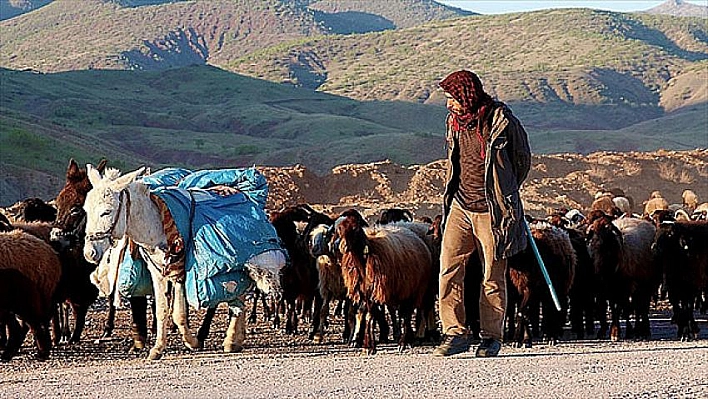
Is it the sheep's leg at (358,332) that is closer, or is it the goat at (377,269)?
the goat at (377,269)

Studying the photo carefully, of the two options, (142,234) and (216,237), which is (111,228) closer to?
(142,234)

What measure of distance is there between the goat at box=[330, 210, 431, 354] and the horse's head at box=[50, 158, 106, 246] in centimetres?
260

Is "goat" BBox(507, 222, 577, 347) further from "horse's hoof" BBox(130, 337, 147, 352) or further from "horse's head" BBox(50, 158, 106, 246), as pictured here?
"horse's head" BBox(50, 158, 106, 246)

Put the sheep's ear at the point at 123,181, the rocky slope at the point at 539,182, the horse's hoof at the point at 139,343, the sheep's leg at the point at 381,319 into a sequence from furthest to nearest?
the rocky slope at the point at 539,182, the sheep's leg at the point at 381,319, the horse's hoof at the point at 139,343, the sheep's ear at the point at 123,181

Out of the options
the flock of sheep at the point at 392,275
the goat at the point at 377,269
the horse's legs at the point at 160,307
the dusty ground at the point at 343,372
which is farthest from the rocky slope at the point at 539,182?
the horse's legs at the point at 160,307

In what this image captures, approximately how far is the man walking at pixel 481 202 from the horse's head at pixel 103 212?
283cm

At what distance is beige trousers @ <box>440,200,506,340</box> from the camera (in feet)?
30.9

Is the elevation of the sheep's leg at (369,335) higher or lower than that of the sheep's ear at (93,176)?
lower

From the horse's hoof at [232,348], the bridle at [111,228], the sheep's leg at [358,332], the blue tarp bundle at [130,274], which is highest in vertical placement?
the bridle at [111,228]

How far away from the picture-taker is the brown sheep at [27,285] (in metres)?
11.5

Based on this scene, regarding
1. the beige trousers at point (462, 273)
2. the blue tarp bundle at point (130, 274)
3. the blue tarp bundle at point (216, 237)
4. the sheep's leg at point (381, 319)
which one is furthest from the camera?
the sheep's leg at point (381, 319)

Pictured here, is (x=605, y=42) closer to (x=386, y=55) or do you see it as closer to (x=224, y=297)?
(x=386, y=55)

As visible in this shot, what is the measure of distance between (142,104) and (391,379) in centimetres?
8678

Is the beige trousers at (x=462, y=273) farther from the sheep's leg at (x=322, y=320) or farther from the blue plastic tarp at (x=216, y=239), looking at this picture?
the sheep's leg at (x=322, y=320)
